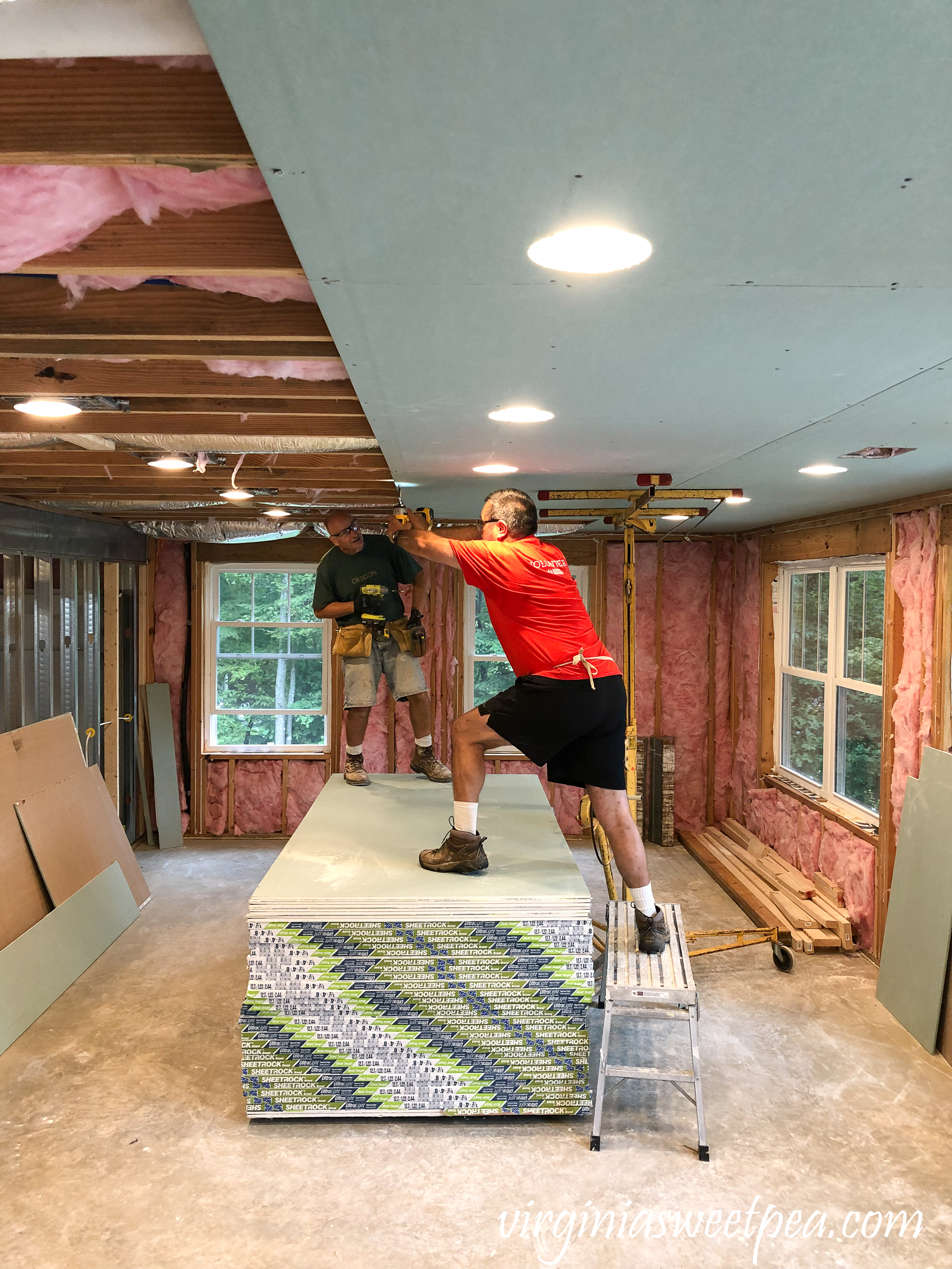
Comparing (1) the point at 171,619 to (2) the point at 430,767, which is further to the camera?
(1) the point at 171,619

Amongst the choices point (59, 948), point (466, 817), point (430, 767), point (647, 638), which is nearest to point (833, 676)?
point (647, 638)

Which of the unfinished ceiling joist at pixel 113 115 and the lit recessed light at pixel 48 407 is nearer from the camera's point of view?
the unfinished ceiling joist at pixel 113 115

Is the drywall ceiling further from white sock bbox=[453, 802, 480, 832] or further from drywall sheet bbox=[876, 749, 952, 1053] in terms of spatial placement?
drywall sheet bbox=[876, 749, 952, 1053]

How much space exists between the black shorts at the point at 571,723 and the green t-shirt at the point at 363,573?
5.35 ft

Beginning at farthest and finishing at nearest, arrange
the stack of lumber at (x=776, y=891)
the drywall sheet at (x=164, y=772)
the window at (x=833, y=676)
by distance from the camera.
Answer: the drywall sheet at (x=164, y=772)
the window at (x=833, y=676)
the stack of lumber at (x=776, y=891)

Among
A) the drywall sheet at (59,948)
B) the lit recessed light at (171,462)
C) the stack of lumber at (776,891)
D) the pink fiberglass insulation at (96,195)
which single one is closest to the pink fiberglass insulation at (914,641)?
the stack of lumber at (776,891)

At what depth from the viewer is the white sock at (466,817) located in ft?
11.4

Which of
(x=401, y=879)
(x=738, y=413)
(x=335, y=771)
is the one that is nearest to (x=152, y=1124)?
(x=401, y=879)

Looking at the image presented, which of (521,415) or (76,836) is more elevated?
(521,415)

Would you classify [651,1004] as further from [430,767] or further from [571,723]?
[430,767]

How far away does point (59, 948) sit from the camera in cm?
455

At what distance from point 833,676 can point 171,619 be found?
521cm

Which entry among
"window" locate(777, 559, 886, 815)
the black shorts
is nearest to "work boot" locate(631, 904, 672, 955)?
the black shorts

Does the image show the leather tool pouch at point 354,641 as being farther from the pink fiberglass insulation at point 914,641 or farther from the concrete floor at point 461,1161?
the pink fiberglass insulation at point 914,641
